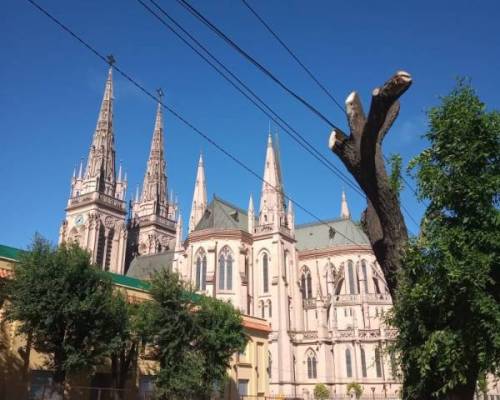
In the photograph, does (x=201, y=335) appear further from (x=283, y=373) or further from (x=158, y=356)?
(x=283, y=373)

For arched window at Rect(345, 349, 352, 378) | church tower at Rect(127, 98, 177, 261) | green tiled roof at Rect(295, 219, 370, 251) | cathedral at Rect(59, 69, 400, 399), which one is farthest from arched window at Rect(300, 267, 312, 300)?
church tower at Rect(127, 98, 177, 261)

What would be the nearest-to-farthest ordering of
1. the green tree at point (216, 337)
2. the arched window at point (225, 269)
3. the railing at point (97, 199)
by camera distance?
the green tree at point (216, 337), the arched window at point (225, 269), the railing at point (97, 199)

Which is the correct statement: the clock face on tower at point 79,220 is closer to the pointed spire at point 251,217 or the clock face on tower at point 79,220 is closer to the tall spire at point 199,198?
the tall spire at point 199,198

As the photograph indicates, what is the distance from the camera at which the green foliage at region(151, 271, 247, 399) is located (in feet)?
75.5

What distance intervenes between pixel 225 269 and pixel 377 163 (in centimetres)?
4474

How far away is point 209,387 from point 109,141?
65530mm

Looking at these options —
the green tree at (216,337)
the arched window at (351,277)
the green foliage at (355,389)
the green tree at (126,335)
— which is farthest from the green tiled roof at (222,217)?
the green tree at (126,335)

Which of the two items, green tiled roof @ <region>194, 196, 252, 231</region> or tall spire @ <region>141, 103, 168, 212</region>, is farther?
tall spire @ <region>141, 103, 168, 212</region>

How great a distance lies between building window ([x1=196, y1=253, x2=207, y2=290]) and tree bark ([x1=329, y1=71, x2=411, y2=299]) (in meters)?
43.9

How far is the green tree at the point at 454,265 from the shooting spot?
30.4 ft

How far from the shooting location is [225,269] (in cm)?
5259

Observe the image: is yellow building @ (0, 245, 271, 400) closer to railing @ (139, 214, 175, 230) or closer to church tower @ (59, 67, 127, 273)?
church tower @ (59, 67, 127, 273)

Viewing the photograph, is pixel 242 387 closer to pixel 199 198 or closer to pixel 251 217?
pixel 251 217

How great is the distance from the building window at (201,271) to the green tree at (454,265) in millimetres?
43185
